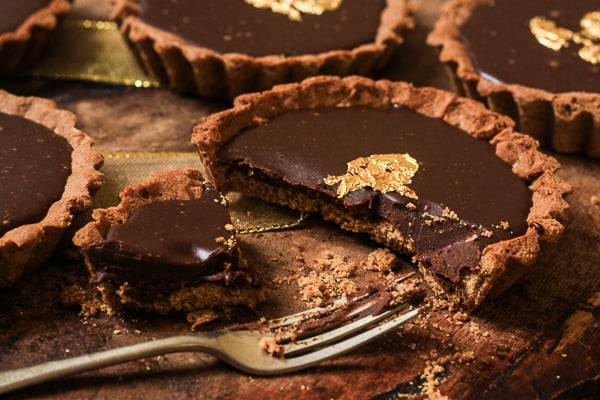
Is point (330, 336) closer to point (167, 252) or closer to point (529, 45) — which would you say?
point (167, 252)

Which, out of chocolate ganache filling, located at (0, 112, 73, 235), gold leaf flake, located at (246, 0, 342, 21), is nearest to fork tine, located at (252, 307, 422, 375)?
chocolate ganache filling, located at (0, 112, 73, 235)

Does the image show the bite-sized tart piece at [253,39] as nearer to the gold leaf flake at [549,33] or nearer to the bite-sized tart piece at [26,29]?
the bite-sized tart piece at [26,29]

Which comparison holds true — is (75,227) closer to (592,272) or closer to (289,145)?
(289,145)

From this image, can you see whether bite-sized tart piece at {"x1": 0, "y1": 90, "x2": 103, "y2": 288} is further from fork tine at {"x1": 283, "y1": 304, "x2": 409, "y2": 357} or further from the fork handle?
fork tine at {"x1": 283, "y1": 304, "x2": 409, "y2": 357}

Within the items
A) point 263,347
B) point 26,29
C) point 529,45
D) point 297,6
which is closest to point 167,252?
point 263,347

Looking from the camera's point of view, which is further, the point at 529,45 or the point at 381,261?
the point at 529,45

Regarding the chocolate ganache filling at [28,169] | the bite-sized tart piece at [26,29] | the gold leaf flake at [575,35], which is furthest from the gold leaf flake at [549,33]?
the bite-sized tart piece at [26,29]
